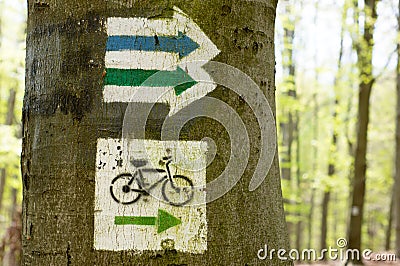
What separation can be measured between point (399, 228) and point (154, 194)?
11001 millimetres

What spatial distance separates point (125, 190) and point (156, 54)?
39cm

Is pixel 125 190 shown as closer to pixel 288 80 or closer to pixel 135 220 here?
pixel 135 220

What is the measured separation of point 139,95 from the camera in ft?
4.51

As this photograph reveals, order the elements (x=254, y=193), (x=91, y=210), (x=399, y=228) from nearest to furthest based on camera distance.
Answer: (x=91, y=210) → (x=254, y=193) → (x=399, y=228)

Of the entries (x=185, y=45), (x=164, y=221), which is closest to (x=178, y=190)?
(x=164, y=221)

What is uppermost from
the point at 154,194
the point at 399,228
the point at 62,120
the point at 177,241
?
the point at 62,120

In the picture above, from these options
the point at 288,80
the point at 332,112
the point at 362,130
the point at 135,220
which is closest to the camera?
the point at 135,220

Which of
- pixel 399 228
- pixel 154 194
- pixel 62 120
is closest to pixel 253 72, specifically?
pixel 154 194

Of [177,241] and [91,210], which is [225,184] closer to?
[177,241]

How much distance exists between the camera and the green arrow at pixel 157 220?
1352 mm

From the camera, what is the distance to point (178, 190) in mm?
1375

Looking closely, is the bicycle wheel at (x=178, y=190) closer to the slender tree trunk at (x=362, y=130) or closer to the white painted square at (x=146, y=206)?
the white painted square at (x=146, y=206)

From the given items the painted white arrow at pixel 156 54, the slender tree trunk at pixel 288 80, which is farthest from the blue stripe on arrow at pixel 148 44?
the slender tree trunk at pixel 288 80

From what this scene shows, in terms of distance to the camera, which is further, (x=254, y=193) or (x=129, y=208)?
(x=254, y=193)
